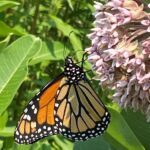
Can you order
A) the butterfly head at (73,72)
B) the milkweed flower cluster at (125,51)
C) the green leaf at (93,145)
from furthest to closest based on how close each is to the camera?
the butterfly head at (73,72), the green leaf at (93,145), the milkweed flower cluster at (125,51)

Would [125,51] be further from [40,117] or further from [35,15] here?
[35,15]

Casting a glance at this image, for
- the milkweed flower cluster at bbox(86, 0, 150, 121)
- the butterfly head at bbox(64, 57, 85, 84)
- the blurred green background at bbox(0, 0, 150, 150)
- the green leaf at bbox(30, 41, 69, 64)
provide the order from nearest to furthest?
the milkweed flower cluster at bbox(86, 0, 150, 121), the blurred green background at bbox(0, 0, 150, 150), the butterfly head at bbox(64, 57, 85, 84), the green leaf at bbox(30, 41, 69, 64)

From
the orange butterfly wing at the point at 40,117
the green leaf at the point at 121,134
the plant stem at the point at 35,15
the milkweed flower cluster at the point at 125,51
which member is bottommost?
the plant stem at the point at 35,15

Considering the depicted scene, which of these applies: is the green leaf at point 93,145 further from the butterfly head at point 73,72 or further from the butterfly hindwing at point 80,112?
the butterfly head at point 73,72

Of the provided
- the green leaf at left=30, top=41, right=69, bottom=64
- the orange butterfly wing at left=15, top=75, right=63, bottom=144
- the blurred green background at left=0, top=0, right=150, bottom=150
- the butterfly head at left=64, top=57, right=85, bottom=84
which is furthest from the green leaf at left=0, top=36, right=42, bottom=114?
the green leaf at left=30, top=41, right=69, bottom=64

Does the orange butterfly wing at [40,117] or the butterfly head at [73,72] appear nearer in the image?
the orange butterfly wing at [40,117]

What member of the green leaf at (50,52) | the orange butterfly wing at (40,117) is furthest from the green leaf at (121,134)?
the green leaf at (50,52)

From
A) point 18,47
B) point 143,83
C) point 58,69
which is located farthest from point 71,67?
point 58,69

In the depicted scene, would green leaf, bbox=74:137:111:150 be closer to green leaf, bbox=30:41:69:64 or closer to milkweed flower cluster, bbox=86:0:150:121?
milkweed flower cluster, bbox=86:0:150:121
